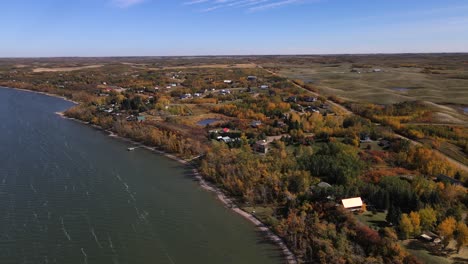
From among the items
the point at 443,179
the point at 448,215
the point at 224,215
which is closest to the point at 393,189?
the point at 448,215

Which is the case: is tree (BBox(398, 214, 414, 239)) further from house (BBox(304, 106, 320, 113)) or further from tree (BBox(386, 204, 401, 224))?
house (BBox(304, 106, 320, 113))

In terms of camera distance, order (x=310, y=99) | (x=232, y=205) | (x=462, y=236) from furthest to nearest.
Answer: (x=310, y=99) < (x=232, y=205) < (x=462, y=236)

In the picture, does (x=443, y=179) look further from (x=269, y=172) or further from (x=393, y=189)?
(x=269, y=172)

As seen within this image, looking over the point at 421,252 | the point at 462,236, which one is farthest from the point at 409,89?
the point at 421,252

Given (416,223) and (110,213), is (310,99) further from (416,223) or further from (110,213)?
(110,213)

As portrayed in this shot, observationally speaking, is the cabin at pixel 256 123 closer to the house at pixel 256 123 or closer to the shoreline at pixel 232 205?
the house at pixel 256 123
